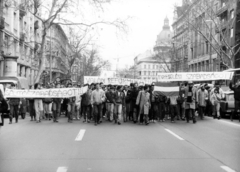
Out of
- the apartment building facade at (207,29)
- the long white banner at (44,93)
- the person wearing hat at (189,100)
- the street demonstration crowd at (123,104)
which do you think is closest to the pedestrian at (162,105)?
the street demonstration crowd at (123,104)

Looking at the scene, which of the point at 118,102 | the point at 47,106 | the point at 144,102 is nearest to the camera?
the point at 144,102

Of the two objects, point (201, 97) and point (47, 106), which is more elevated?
point (201, 97)

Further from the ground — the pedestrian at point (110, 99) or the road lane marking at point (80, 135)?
the pedestrian at point (110, 99)

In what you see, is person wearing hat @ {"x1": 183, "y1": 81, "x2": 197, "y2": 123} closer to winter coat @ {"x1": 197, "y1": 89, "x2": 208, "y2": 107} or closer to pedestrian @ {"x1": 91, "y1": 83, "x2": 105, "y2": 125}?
winter coat @ {"x1": 197, "y1": 89, "x2": 208, "y2": 107}

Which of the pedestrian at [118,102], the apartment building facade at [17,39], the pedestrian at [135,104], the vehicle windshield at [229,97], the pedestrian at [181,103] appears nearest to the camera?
the pedestrian at [118,102]

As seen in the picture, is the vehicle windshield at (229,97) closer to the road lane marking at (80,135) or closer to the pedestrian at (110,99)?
the pedestrian at (110,99)

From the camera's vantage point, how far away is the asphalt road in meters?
6.95

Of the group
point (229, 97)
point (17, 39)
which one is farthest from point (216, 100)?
point (17, 39)

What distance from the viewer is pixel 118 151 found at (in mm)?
8625

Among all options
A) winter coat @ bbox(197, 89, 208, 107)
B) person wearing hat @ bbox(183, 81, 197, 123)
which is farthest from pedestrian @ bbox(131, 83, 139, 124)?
winter coat @ bbox(197, 89, 208, 107)

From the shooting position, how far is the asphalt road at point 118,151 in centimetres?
695

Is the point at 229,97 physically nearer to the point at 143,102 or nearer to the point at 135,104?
the point at 135,104

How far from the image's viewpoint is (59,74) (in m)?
72.8

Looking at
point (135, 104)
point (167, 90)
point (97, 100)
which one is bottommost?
point (135, 104)
